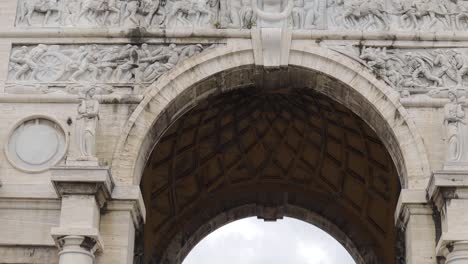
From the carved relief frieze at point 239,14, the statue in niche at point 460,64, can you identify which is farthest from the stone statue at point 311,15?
the statue in niche at point 460,64

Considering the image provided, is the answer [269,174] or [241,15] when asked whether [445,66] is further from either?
[269,174]

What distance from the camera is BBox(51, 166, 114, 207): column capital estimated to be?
14938 mm

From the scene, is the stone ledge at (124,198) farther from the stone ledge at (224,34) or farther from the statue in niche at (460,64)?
the statue in niche at (460,64)

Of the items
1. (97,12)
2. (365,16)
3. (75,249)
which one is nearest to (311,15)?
(365,16)

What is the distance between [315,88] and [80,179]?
4.34 meters

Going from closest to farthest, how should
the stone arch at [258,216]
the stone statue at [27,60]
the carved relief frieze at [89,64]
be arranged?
the carved relief frieze at [89,64], the stone statue at [27,60], the stone arch at [258,216]

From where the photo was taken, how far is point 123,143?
1590 centimetres

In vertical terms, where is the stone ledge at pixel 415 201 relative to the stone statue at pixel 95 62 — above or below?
below

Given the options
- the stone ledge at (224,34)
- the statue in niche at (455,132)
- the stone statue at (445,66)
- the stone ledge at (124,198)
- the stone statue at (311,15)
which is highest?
the stone statue at (311,15)

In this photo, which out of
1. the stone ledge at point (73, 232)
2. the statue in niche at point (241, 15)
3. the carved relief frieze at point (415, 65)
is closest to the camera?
the stone ledge at point (73, 232)

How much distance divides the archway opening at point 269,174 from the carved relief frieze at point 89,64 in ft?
10.7

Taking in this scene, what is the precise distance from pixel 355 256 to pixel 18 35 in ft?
28.4

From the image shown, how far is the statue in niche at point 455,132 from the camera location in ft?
50.0

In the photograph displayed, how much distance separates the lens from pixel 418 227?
15305mm
